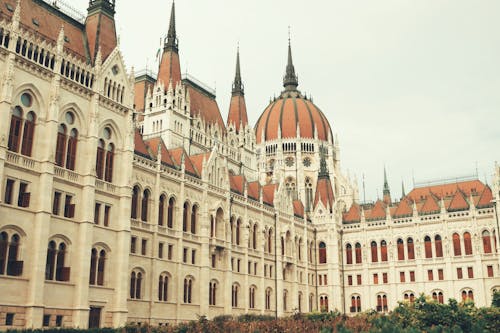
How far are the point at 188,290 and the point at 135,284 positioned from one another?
7341 millimetres

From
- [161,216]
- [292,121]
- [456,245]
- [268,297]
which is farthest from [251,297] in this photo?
[292,121]

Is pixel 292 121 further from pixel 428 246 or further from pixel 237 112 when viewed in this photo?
pixel 428 246

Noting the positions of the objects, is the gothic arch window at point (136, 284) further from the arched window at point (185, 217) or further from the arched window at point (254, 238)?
the arched window at point (254, 238)

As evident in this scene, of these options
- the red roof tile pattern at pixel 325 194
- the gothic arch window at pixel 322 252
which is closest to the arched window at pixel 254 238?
the gothic arch window at pixel 322 252

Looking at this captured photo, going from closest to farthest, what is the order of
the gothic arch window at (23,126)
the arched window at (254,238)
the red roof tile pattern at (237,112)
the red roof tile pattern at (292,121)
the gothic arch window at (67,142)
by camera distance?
the gothic arch window at (23,126)
the gothic arch window at (67,142)
the arched window at (254,238)
the red roof tile pattern at (237,112)
the red roof tile pattern at (292,121)

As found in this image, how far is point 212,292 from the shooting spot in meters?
53.4

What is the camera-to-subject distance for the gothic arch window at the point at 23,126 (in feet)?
114

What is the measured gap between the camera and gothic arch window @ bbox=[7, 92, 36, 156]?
114 feet

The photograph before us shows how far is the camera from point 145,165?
153 feet

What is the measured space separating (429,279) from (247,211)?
25.6 meters

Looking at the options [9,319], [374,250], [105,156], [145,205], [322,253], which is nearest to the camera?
[9,319]

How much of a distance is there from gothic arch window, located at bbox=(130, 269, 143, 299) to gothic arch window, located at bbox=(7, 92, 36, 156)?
13574mm

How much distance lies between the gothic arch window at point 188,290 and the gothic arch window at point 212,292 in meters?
2.74

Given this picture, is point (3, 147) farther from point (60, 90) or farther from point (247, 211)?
point (247, 211)
